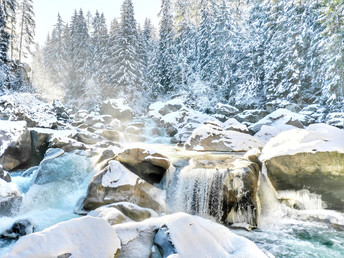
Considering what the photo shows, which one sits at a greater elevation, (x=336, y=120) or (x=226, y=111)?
(x=226, y=111)

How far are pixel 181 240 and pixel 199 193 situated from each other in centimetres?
418

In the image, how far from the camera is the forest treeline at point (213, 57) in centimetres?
2075

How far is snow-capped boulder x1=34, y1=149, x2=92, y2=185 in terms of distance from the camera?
9000mm

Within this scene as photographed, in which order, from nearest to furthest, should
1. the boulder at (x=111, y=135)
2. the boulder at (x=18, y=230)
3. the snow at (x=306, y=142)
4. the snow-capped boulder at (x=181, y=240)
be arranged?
1. the snow-capped boulder at (x=181, y=240)
2. the boulder at (x=18, y=230)
3. the snow at (x=306, y=142)
4. the boulder at (x=111, y=135)

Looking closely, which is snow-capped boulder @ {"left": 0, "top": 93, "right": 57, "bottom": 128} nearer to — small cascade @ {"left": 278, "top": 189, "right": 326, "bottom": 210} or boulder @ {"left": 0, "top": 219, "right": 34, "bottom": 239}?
boulder @ {"left": 0, "top": 219, "right": 34, "bottom": 239}

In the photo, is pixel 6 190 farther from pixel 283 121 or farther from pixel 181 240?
pixel 283 121

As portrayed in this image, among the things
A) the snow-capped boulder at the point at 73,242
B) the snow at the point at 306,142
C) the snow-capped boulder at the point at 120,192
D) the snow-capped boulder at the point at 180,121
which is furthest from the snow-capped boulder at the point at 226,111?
the snow-capped boulder at the point at 73,242

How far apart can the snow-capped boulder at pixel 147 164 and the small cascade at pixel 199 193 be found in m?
0.63

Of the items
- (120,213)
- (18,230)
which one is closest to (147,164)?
(120,213)

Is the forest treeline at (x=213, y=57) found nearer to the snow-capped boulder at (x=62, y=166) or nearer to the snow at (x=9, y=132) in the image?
the snow at (x=9, y=132)

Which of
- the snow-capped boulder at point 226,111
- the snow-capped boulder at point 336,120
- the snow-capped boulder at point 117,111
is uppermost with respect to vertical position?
the snow-capped boulder at point 117,111

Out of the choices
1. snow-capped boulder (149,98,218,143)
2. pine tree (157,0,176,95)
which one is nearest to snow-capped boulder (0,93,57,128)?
snow-capped boulder (149,98,218,143)

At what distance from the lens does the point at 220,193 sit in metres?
7.10

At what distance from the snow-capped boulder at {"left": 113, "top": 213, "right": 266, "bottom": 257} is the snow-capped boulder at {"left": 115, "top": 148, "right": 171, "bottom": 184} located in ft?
13.7
